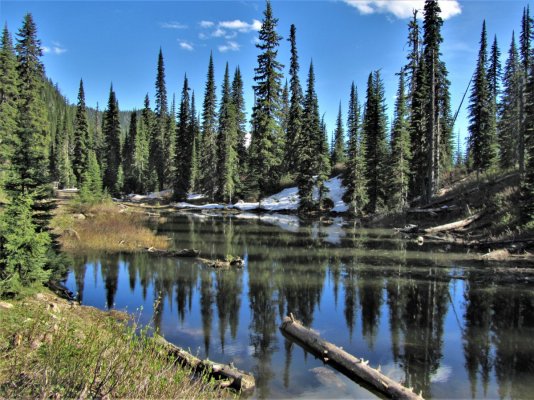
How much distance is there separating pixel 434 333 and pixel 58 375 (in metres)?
10.5

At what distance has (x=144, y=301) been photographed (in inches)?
590

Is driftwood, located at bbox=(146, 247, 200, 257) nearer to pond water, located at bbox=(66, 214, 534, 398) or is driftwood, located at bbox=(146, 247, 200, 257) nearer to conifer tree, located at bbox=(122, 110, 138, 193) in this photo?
pond water, located at bbox=(66, 214, 534, 398)

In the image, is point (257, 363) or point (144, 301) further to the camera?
point (144, 301)

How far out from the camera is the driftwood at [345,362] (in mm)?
8156

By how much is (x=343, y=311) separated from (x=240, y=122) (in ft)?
224

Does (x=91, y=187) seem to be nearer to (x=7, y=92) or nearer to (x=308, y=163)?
(x=7, y=92)

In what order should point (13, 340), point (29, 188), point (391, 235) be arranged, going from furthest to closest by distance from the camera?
point (391, 235)
point (29, 188)
point (13, 340)

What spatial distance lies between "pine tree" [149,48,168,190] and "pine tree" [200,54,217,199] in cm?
1002

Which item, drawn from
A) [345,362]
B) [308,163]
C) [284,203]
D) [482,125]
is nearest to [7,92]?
[308,163]

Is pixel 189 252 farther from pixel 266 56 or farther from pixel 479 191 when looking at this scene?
pixel 266 56

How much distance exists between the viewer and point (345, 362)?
31.0ft

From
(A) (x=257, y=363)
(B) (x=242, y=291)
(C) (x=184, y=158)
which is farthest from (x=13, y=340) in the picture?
(C) (x=184, y=158)

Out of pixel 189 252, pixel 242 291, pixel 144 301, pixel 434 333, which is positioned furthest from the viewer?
pixel 189 252

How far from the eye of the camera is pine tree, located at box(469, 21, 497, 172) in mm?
49812
